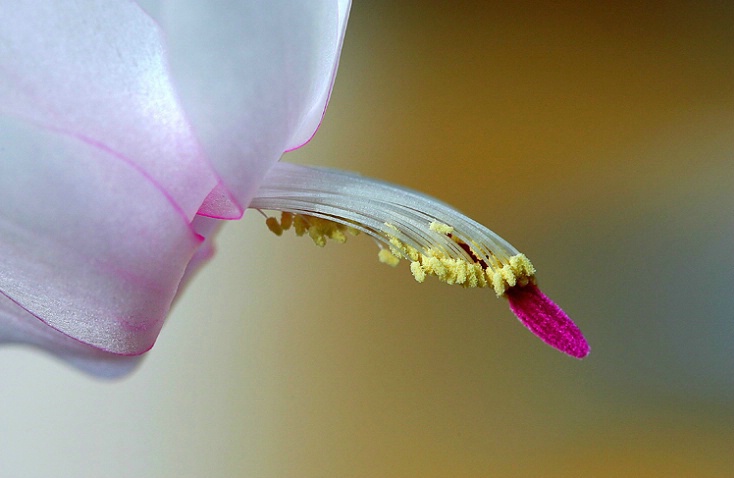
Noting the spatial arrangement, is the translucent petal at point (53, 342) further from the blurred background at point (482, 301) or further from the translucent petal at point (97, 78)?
the blurred background at point (482, 301)

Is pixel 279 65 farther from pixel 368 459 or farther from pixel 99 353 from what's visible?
pixel 368 459

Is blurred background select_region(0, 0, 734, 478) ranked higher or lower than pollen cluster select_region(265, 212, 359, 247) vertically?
higher

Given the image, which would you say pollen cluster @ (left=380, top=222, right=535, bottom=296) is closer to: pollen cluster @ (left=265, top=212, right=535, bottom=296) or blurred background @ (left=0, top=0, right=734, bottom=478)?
pollen cluster @ (left=265, top=212, right=535, bottom=296)

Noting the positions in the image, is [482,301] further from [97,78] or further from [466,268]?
[97,78]

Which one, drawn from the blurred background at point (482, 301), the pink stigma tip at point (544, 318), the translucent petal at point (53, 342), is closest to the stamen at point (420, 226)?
the pink stigma tip at point (544, 318)

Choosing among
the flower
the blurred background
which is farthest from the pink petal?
the blurred background

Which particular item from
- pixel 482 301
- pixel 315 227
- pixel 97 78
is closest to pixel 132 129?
pixel 97 78
